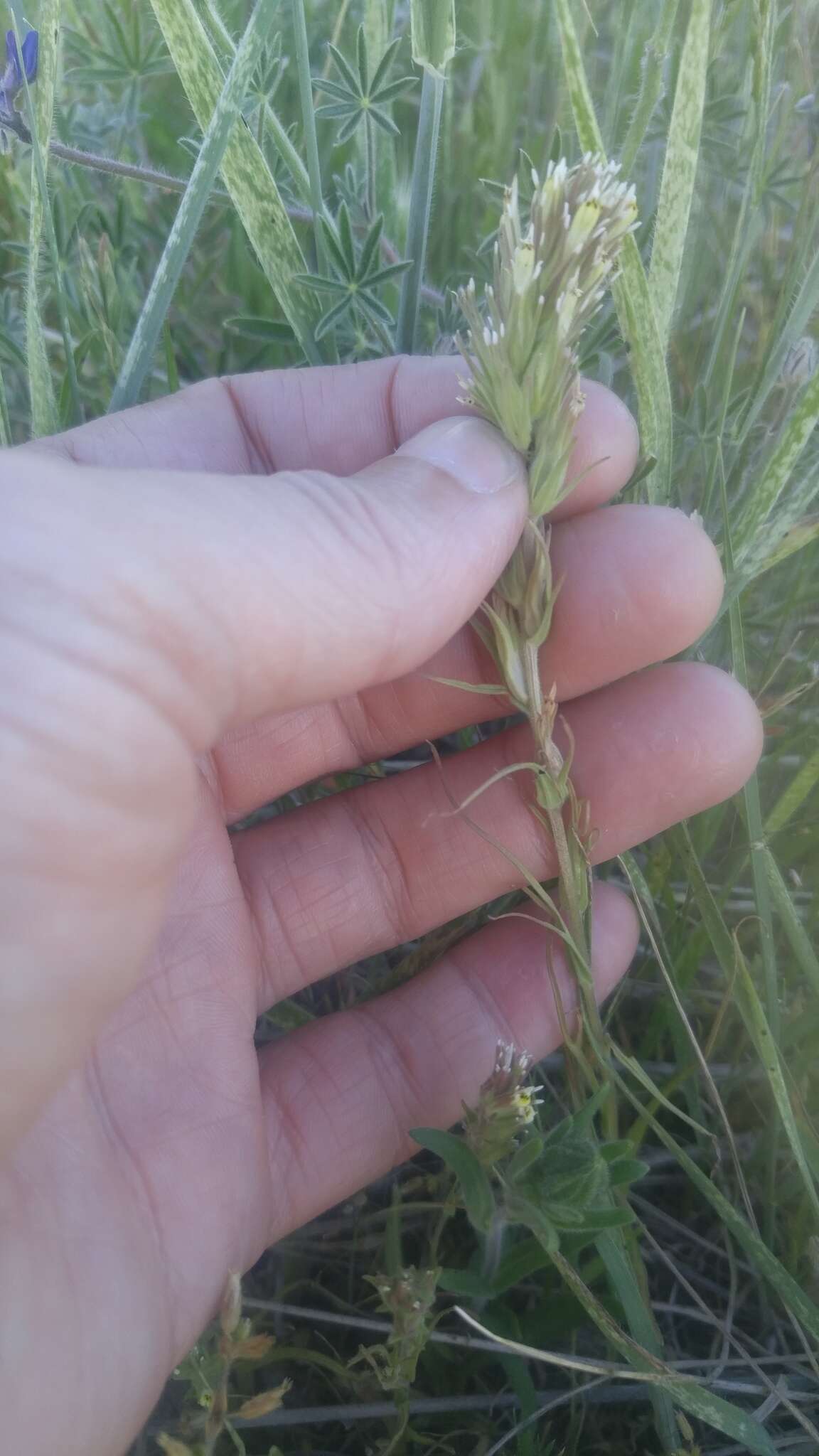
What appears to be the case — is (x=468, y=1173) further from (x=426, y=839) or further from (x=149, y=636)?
(x=149, y=636)

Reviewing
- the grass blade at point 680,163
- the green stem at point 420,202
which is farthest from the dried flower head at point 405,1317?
the green stem at point 420,202

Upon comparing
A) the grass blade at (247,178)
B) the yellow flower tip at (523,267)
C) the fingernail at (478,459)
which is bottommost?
the fingernail at (478,459)

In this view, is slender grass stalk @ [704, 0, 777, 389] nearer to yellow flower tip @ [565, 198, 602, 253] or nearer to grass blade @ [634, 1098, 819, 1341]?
yellow flower tip @ [565, 198, 602, 253]

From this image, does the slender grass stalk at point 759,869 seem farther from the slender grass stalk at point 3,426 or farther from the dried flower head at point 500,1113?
the slender grass stalk at point 3,426

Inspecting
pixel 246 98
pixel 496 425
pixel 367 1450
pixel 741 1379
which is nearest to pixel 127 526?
pixel 496 425

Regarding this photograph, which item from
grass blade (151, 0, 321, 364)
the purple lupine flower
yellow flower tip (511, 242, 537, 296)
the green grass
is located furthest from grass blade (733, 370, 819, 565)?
the purple lupine flower

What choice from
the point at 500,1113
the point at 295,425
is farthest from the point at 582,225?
the point at 500,1113

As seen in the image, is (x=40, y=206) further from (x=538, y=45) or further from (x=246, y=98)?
(x=538, y=45)
